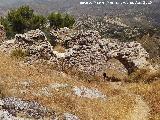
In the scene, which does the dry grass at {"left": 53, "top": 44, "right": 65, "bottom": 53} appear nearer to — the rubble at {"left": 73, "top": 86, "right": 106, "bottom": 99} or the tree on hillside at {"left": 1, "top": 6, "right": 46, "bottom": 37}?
the rubble at {"left": 73, "top": 86, "right": 106, "bottom": 99}

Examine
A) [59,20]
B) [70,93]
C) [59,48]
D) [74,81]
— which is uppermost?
[70,93]

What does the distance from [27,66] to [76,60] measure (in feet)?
23.9

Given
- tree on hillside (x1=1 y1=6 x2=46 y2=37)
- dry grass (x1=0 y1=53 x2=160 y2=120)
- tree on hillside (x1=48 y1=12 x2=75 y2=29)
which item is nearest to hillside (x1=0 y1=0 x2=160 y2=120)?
dry grass (x1=0 y1=53 x2=160 y2=120)

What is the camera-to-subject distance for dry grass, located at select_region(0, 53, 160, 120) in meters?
31.9

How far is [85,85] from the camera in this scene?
135 ft


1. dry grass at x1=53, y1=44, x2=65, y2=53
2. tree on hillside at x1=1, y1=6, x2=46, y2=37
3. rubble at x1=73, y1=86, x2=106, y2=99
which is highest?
rubble at x1=73, y1=86, x2=106, y2=99

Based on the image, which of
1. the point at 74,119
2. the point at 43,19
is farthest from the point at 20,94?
the point at 43,19

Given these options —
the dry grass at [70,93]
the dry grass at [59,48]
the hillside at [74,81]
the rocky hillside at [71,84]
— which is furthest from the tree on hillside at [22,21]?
the dry grass at [70,93]

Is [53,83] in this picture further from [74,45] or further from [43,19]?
[43,19]

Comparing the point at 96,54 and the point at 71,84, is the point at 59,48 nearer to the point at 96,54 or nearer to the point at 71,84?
the point at 96,54

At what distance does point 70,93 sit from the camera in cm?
3653

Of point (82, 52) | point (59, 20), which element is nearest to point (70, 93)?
point (82, 52)

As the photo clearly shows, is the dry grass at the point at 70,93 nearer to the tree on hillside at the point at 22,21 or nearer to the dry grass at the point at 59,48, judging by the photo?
the dry grass at the point at 59,48

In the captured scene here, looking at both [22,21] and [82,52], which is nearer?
[82,52]
